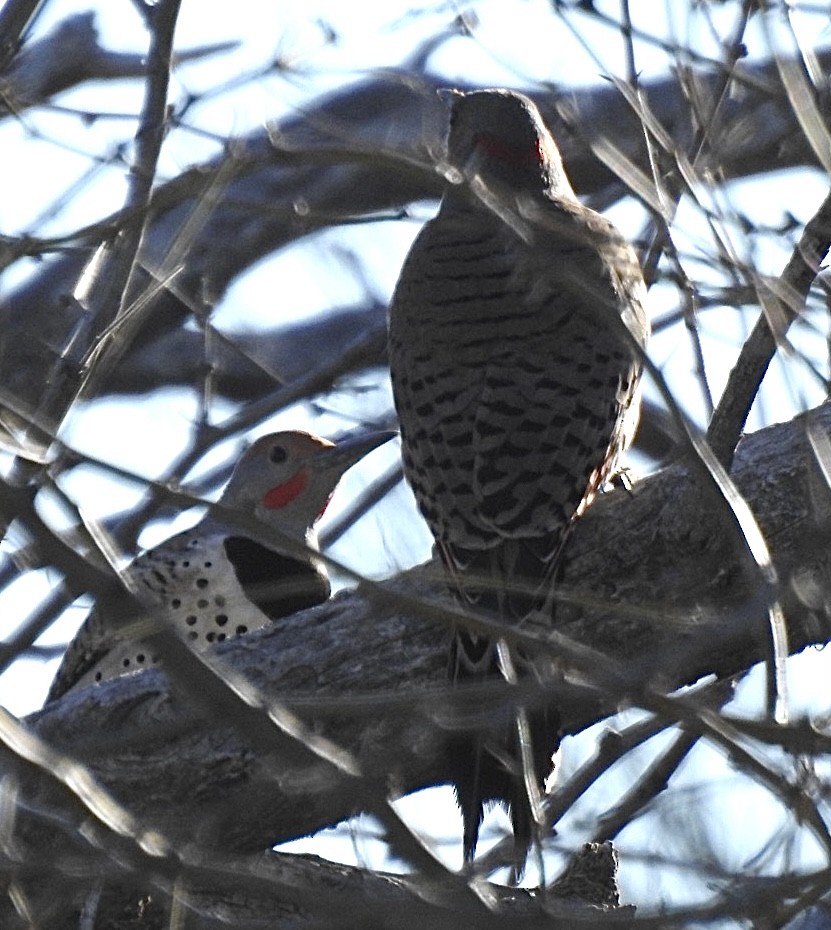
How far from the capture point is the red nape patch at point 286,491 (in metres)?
7.13

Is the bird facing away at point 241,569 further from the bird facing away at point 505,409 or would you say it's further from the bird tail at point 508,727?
the bird tail at point 508,727

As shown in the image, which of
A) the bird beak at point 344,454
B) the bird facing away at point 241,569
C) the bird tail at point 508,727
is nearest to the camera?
the bird tail at point 508,727

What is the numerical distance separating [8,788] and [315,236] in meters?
3.62

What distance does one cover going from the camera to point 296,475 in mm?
7145

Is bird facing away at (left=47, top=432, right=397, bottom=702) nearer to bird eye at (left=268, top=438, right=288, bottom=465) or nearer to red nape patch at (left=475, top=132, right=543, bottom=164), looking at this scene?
bird eye at (left=268, top=438, right=288, bottom=465)

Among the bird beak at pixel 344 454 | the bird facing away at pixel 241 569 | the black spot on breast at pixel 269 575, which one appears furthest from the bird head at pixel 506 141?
the black spot on breast at pixel 269 575

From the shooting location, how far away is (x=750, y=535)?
3.08 metres

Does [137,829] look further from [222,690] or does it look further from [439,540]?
[439,540]

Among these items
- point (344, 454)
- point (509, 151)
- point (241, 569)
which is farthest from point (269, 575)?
point (509, 151)

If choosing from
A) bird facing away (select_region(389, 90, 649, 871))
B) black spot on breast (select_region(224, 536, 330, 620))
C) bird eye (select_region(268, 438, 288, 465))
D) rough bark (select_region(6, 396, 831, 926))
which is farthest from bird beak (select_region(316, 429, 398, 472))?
rough bark (select_region(6, 396, 831, 926))

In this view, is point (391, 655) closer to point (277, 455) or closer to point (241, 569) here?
point (241, 569)

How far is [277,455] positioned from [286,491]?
141 mm

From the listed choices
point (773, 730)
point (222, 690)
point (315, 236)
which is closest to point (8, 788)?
point (222, 690)

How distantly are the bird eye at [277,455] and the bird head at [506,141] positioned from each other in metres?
1.35
